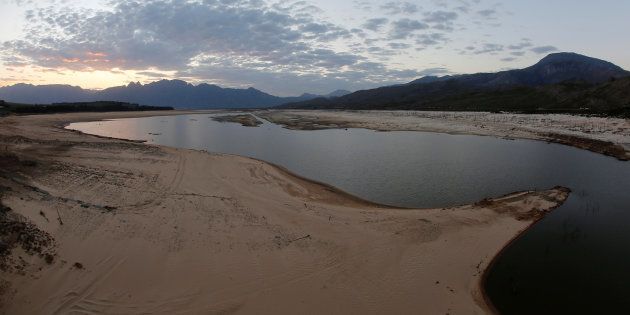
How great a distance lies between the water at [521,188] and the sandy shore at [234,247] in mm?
994

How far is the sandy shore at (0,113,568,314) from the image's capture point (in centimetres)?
869

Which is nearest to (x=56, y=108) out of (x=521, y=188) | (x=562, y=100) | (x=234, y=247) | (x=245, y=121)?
(x=245, y=121)

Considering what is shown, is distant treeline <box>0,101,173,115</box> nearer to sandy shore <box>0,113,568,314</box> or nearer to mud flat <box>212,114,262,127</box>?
mud flat <box>212,114,262,127</box>

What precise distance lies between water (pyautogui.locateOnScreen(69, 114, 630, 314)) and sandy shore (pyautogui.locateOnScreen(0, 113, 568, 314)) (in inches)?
39.1

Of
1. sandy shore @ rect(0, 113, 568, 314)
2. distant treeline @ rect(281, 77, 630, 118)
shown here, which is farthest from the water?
distant treeline @ rect(281, 77, 630, 118)

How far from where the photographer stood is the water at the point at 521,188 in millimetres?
9539

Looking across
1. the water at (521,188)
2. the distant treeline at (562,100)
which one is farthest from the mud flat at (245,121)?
the distant treeline at (562,100)

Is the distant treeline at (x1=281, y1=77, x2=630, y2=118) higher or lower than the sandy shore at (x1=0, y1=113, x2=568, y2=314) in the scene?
higher

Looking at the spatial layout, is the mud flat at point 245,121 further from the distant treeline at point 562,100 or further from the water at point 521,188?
the distant treeline at point 562,100

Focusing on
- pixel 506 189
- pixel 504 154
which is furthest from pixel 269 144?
pixel 506 189

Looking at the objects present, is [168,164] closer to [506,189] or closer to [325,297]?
[325,297]

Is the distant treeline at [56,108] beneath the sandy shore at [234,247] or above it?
above

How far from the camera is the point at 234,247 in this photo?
11336 millimetres

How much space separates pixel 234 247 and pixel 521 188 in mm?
14688
